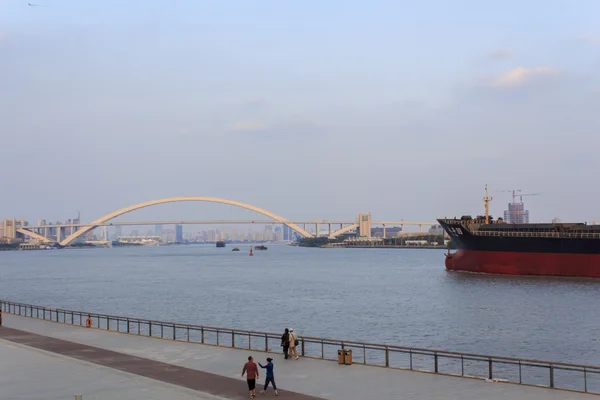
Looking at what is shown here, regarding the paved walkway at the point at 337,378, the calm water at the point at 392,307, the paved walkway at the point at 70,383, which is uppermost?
the paved walkway at the point at 70,383

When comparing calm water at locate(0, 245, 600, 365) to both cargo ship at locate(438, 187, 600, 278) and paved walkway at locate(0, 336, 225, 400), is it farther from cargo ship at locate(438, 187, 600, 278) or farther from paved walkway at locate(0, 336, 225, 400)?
paved walkway at locate(0, 336, 225, 400)

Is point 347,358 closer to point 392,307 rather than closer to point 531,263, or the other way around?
point 392,307

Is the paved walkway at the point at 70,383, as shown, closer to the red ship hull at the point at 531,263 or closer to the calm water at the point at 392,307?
the calm water at the point at 392,307

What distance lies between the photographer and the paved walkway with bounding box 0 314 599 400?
13.5 m

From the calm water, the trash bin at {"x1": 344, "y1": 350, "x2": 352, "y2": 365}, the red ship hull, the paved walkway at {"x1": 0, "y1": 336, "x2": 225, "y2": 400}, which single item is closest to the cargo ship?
the red ship hull

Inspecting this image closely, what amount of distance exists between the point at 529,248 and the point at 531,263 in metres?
1.34

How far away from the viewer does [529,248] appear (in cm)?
5934

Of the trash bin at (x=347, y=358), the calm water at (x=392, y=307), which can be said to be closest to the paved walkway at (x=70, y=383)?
the trash bin at (x=347, y=358)

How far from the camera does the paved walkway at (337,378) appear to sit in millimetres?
13508

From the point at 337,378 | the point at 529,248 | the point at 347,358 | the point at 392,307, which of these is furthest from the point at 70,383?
the point at 529,248

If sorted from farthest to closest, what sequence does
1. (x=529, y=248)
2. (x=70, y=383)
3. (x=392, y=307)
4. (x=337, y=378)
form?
(x=529, y=248), (x=392, y=307), (x=337, y=378), (x=70, y=383)

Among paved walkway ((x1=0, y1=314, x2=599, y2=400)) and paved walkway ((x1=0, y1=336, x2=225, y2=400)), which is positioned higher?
paved walkway ((x1=0, y1=336, x2=225, y2=400))

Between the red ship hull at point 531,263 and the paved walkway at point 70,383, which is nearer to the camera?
the paved walkway at point 70,383

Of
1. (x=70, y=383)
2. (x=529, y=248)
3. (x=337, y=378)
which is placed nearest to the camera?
(x=70, y=383)
